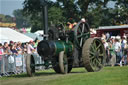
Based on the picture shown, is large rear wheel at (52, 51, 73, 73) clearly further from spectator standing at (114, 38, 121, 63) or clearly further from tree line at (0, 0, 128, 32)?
tree line at (0, 0, 128, 32)

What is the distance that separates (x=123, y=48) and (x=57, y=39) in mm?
9436

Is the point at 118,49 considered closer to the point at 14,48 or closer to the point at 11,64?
the point at 14,48

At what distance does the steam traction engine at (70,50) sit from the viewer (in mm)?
13727

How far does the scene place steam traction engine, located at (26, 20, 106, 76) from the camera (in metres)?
13.7

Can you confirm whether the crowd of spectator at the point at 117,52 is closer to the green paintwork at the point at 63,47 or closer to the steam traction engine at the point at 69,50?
the steam traction engine at the point at 69,50

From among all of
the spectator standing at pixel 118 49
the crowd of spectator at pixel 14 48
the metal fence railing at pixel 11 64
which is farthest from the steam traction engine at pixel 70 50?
the spectator standing at pixel 118 49

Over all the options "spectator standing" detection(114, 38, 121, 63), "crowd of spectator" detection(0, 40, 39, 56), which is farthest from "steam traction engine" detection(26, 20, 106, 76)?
"spectator standing" detection(114, 38, 121, 63)

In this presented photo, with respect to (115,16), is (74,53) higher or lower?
lower

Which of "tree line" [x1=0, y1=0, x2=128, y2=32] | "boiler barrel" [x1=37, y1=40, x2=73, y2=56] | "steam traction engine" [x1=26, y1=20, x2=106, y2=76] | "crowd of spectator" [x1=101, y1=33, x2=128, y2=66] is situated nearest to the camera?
"boiler barrel" [x1=37, y1=40, x2=73, y2=56]

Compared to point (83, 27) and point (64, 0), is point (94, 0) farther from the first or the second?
point (83, 27)

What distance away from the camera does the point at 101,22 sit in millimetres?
62469

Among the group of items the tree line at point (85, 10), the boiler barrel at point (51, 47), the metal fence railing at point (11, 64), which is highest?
the tree line at point (85, 10)

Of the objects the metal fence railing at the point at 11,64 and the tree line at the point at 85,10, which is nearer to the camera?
the metal fence railing at the point at 11,64

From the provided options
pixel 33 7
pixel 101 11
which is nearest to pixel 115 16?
pixel 101 11
